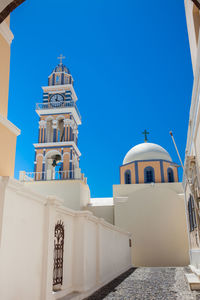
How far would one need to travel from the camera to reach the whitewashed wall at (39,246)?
445cm

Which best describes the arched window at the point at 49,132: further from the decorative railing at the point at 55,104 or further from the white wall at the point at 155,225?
the white wall at the point at 155,225

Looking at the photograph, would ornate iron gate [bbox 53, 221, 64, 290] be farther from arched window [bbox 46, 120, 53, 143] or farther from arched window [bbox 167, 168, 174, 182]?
arched window [bbox 167, 168, 174, 182]

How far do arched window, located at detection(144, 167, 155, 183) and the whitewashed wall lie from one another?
47.3ft

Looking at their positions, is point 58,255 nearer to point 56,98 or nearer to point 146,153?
point 56,98

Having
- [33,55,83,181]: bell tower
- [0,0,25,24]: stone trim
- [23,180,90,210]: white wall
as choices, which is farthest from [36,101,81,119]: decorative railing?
[0,0,25,24]: stone trim

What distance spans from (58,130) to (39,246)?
60.0 feet

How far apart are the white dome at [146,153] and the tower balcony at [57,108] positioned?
18.1 ft

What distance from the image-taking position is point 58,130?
77.0 ft

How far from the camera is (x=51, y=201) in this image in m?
6.12

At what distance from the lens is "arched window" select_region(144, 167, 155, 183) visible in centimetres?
2353

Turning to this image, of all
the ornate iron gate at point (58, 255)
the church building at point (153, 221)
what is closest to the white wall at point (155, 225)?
the church building at point (153, 221)

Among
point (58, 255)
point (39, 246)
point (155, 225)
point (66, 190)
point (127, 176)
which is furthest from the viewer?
point (127, 176)

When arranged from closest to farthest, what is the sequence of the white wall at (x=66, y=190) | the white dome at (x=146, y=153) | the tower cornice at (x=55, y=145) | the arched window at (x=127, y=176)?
the white wall at (x=66, y=190), the tower cornice at (x=55, y=145), the arched window at (x=127, y=176), the white dome at (x=146, y=153)

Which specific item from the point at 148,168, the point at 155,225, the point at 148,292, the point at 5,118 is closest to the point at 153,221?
the point at 155,225
